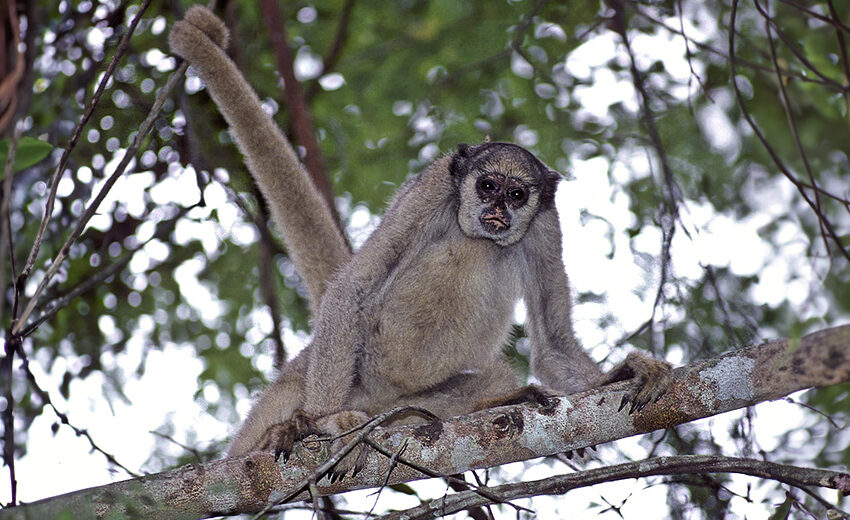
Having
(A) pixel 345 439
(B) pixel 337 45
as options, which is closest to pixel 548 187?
(A) pixel 345 439

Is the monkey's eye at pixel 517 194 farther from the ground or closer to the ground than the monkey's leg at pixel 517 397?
farther from the ground

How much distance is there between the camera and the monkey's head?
16.9 ft

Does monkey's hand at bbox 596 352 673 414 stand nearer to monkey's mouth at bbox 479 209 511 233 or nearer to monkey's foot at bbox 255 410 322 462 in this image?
monkey's mouth at bbox 479 209 511 233

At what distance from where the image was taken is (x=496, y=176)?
A: 208 inches

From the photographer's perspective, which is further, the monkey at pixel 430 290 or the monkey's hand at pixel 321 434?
the monkey at pixel 430 290

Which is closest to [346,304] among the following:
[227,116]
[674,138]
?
[227,116]

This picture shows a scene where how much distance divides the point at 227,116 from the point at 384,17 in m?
3.26

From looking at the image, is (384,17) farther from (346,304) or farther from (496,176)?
(346,304)

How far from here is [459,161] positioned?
5402mm

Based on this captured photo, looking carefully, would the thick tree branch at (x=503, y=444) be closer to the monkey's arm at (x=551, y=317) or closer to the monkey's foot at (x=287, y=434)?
the monkey's foot at (x=287, y=434)

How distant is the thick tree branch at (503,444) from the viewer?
11.6 ft

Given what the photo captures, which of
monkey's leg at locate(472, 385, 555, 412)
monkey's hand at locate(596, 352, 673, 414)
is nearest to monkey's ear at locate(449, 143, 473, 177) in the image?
monkey's leg at locate(472, 385, 555, 412)

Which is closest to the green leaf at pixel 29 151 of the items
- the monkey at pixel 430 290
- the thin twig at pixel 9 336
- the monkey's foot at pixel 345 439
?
the thin twig at pixel 9 336

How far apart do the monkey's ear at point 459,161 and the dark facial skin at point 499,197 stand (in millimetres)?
163
